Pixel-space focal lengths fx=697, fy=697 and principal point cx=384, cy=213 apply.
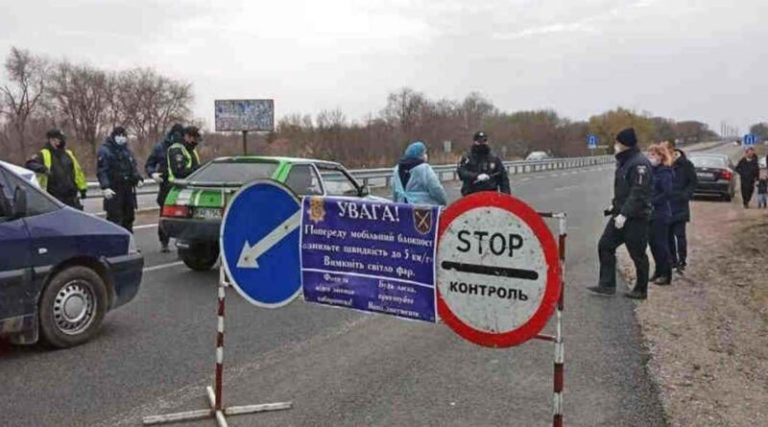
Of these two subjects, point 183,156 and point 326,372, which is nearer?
point 326,372

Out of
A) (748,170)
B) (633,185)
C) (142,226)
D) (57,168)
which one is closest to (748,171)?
(748,170)

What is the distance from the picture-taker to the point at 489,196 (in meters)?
3.60

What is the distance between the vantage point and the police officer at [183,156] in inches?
408

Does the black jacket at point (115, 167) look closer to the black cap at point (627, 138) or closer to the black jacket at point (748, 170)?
the black cap at point (627, 138)

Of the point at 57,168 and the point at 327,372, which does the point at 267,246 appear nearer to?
the point at 327,372

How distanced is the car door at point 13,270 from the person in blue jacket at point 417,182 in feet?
12.6

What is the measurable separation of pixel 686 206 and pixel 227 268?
7.24m

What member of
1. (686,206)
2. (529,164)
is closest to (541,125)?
(529,164)

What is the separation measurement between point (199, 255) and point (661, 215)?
599 cm

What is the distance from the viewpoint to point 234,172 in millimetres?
8984

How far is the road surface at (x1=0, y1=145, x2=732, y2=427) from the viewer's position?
4.34m

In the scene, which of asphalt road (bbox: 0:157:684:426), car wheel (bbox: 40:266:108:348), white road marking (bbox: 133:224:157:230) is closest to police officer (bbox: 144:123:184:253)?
white road marking (bbox: 133:224:157:230)

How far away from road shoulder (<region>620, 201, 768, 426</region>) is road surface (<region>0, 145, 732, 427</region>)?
0.18 metres

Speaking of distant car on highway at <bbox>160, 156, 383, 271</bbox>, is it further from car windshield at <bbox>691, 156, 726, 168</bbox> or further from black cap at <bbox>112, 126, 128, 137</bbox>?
car windshield at <bbox>691, 156, 726, 168</bbox>
